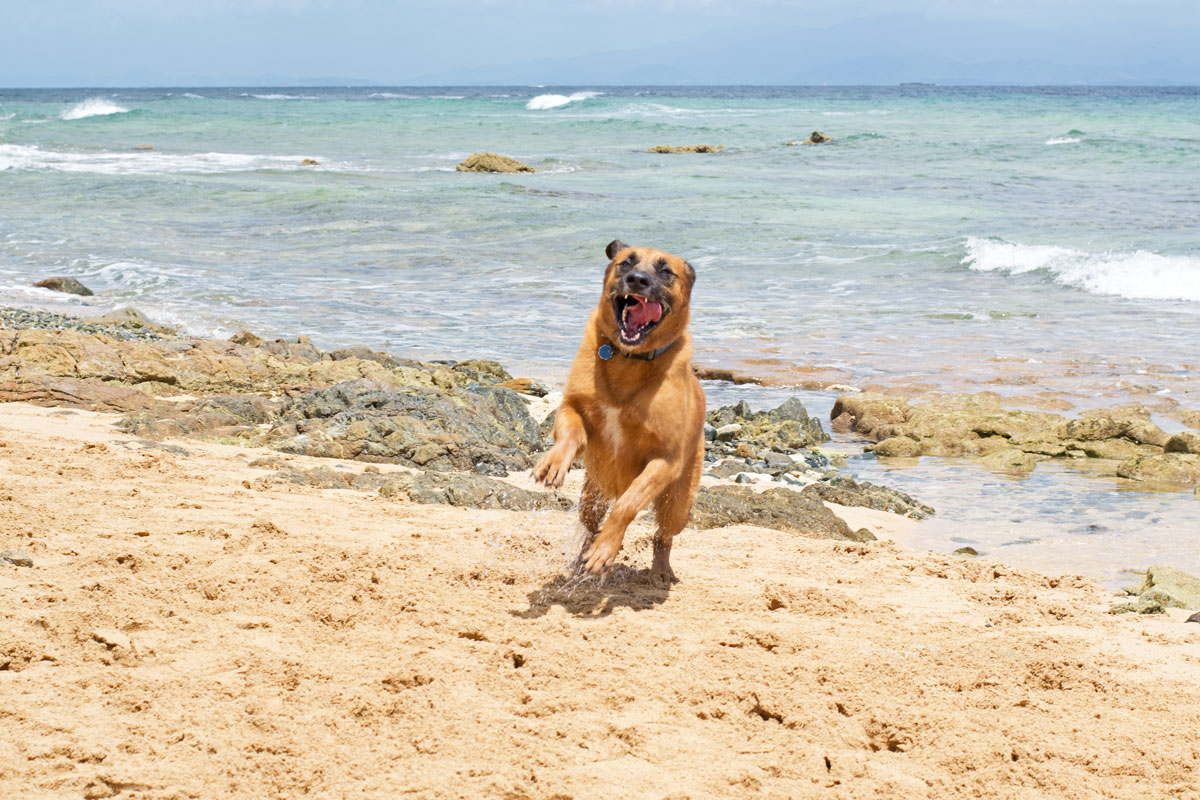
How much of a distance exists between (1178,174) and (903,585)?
98.6 feet

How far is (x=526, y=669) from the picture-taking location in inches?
156

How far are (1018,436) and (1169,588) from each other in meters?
3.56

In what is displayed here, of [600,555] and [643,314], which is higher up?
[643,314]

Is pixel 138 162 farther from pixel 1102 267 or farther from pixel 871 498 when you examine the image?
pixel 871 498

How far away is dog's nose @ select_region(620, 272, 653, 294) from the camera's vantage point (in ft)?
14.5

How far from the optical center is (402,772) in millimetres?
3268

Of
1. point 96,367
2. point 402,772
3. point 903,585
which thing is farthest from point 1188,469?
point 96,367

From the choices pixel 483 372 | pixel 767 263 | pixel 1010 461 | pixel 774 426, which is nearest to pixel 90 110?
pixel 767 263

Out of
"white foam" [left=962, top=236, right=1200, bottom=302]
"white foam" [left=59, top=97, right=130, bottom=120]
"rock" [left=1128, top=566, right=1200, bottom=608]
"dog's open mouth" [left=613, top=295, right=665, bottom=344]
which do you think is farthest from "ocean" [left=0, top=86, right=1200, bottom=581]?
"white foam" [left=59, top=97, right=130, bottom=120]

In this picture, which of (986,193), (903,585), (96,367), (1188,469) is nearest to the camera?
(903,585)

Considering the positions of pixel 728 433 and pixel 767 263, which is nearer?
pixel 728 433

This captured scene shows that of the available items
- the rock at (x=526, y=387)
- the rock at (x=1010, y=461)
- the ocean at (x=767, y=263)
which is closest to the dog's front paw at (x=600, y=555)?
the ocean at (x=767, y=263)

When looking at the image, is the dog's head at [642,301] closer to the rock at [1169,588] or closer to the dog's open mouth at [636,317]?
the dog's open mouth at [636,317]

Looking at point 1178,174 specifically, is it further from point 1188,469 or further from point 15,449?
point 15,449
